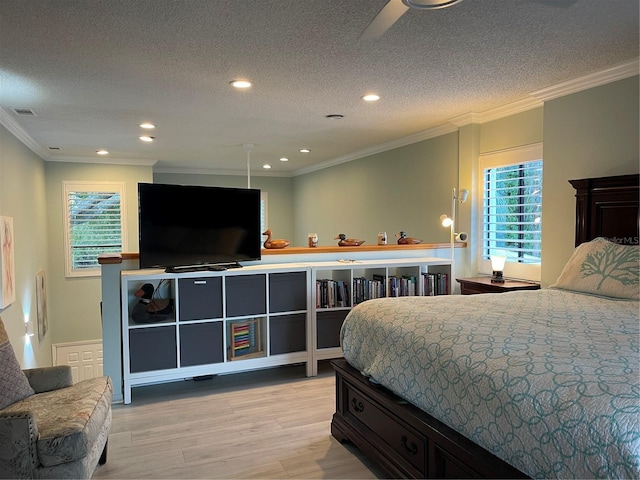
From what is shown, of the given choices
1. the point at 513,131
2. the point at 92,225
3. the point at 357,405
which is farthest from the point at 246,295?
the point at 92,225

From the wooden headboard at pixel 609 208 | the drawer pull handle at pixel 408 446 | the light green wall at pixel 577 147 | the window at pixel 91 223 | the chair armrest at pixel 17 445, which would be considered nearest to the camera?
the chair armrest at pixel 17 445

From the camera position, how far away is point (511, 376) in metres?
1.55

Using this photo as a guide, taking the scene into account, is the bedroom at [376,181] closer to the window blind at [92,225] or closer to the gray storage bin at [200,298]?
the window blind at [92,225]

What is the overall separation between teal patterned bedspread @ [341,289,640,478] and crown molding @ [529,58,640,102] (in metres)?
1.70

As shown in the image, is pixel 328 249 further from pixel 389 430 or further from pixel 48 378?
pixel 48 378

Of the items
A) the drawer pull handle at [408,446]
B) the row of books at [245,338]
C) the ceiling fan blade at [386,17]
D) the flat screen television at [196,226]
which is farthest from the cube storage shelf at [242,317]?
the ceiling fan blade at [386,17]

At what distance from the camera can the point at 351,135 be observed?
5.52m

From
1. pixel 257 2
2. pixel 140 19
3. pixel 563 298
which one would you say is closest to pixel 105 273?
pixel 140 19

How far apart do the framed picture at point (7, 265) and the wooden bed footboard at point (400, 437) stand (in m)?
3.30

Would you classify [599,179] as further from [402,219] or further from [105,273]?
[105,273]

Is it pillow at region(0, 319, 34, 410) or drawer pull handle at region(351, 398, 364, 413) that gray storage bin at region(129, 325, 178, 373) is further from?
drawer pull handle at region(351, 398, 364, 413)

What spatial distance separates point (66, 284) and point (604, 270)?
23.1ft

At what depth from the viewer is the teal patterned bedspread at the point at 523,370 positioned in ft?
4.16

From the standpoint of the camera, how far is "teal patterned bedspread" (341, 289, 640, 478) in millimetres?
1269
